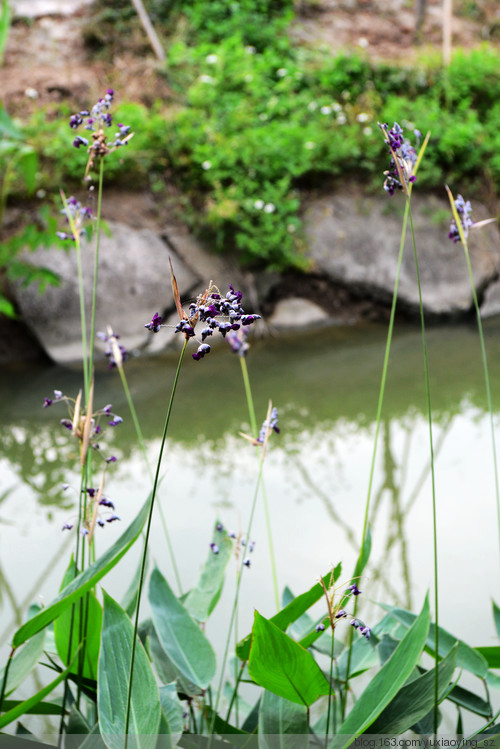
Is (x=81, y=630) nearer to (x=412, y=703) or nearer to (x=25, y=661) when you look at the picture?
(x=25, y=661)

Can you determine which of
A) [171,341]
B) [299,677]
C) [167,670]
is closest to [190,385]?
[171,341]

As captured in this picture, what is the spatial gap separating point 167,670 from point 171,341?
284 cm

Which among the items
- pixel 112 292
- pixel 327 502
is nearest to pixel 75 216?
pixel 327 502

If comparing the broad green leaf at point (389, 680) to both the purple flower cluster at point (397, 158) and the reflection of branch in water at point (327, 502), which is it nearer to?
the purple flower cluster at point (397, 158)

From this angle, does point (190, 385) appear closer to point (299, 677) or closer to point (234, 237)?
point (234, 237)

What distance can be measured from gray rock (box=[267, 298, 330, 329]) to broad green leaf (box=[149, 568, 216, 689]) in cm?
305

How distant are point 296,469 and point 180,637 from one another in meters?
A: 1.29

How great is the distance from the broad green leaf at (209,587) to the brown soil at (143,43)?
136 inches

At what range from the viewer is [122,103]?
4.42 m

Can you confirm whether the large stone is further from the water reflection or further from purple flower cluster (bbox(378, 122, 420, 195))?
purple flower cluster (bbox(378, 122, 420, 195))

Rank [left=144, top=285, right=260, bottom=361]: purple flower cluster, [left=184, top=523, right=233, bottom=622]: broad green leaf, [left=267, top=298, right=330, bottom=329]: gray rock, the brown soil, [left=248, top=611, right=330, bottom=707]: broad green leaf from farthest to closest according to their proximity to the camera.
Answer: the brown soil
[left=267, top=298, right=330, bottom=329]: gray rock
[left=184, top=523, right=233, bottom=622]: broad green leaf
[left=248, top=611, right=330, bottom=707]: broad green leaf
[left=144, top=285, right=260, bottom=361]: purple flower cluster

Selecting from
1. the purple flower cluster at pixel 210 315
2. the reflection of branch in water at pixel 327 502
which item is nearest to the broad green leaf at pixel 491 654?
the purple flower cluster at pixel 210 315

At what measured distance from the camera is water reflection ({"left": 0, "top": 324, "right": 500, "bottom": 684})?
159 cm

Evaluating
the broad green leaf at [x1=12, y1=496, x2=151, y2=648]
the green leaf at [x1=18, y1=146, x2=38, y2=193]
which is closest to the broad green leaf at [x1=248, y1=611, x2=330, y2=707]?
the broad green leaf at [x1=12, y1=496, x2=151, y2=648]
